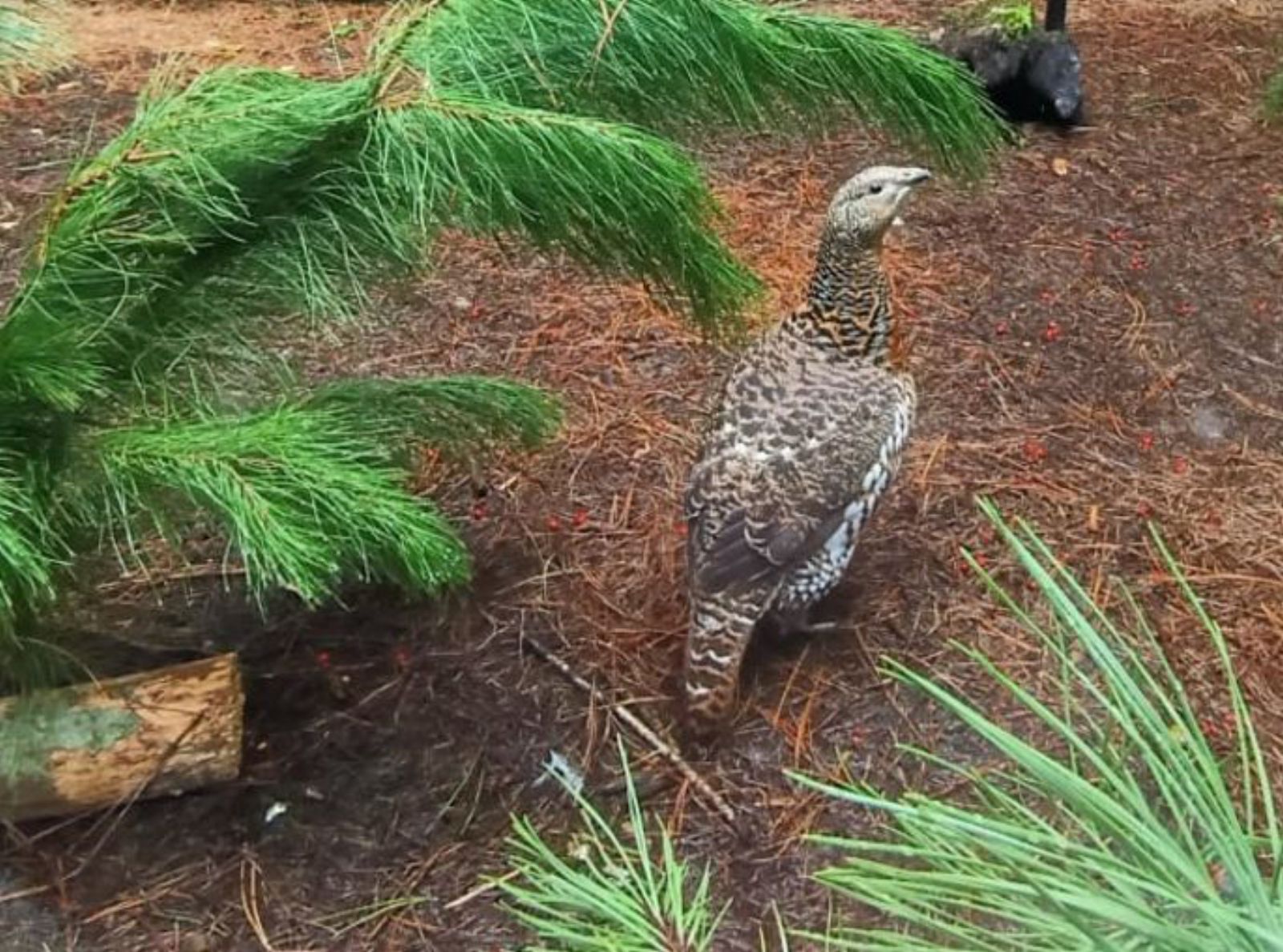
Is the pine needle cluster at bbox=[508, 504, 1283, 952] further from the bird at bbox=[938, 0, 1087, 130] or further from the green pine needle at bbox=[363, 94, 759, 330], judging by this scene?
the bird at bbox=[938, 0, 1087, 130]

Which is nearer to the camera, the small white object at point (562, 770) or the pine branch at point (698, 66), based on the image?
the pine branch at point (698, 66)

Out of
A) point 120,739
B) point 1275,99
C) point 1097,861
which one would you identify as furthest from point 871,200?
point 1097,861

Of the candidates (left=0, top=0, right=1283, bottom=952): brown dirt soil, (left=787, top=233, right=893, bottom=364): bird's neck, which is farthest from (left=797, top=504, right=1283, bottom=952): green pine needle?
(left=787, top=233, right=893, bottom=364): bird's neck

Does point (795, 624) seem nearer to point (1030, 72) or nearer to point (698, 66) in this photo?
point (698, 66)

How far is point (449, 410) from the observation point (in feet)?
6.20

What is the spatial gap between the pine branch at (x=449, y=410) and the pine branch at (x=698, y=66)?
41 centimetres

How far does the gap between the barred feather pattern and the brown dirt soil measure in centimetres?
14

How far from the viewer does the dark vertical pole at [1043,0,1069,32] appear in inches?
130

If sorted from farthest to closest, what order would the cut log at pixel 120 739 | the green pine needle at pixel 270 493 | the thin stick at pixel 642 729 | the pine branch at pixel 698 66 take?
the thin stick at pixel 642 729, the cut log at pixel 120 739, the pine branch at pixel 698 66, the green pine needle at pixel 270 493

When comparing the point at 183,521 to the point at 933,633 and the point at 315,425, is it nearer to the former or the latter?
the point at 315,425

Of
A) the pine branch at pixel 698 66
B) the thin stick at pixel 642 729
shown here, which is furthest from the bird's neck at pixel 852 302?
the thin stick at pixel 642 729

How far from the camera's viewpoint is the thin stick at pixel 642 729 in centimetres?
183

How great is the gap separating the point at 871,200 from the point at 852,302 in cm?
14

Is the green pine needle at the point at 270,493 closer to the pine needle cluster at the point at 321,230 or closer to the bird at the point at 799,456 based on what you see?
the pine needle cluster at the point at 321,230
